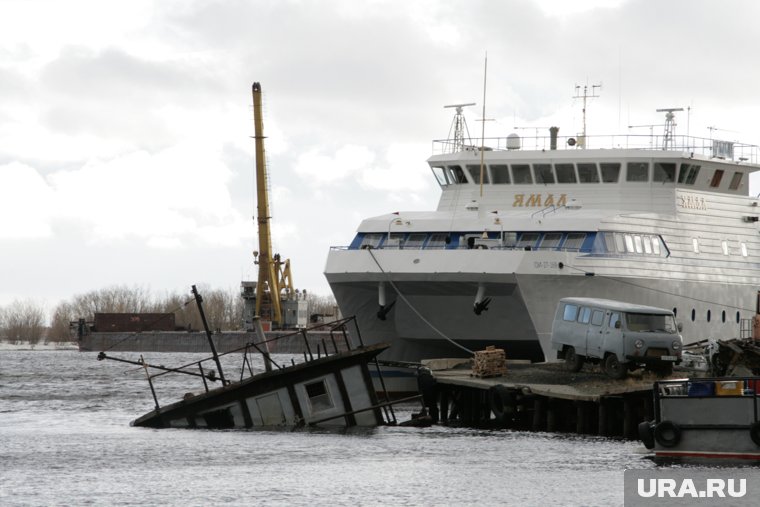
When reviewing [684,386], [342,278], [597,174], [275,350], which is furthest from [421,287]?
[275,350]

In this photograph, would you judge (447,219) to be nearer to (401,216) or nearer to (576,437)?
(401,216)

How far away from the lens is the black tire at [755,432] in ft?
101

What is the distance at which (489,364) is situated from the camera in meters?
44.1

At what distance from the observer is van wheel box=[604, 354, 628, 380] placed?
40344mm

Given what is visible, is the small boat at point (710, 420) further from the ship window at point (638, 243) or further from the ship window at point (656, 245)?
the ship window at point (656, 245)

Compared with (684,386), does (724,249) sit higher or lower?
higher

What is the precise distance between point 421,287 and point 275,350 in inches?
3982

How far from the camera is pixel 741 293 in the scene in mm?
55969

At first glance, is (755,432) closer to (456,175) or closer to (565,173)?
(565,173)

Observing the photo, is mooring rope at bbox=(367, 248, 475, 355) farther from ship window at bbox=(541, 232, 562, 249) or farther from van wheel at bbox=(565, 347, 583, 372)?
van wheel at bbox=(565, 347, 583, 372)

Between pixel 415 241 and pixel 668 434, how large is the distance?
20.5 metres

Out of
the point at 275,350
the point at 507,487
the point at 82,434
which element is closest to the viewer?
the point at 507,487

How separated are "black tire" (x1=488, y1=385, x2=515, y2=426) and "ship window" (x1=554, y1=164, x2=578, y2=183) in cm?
1323

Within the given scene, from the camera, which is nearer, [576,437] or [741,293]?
[576,437]
